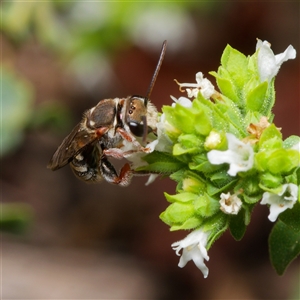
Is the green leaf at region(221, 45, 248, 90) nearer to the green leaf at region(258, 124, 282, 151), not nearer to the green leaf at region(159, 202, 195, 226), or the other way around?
the green leaf at region(258, 124, 282, 151)

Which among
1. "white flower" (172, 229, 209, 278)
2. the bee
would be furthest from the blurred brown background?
"white flower" (172, 229, 209, 278)

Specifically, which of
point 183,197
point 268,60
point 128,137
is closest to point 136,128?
point 128,137

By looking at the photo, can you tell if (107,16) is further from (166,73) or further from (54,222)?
(54,222)

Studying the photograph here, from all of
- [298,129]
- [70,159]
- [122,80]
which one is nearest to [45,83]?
[122,80]

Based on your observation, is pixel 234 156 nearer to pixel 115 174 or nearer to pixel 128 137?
pixel 128 137

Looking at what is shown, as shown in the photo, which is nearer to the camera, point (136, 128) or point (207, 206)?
point (207, 206)

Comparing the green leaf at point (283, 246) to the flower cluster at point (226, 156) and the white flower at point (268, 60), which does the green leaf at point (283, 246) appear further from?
the white flower at point (268, 60)

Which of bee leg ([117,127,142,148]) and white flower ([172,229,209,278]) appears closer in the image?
white flower ([172,229,209,278])
